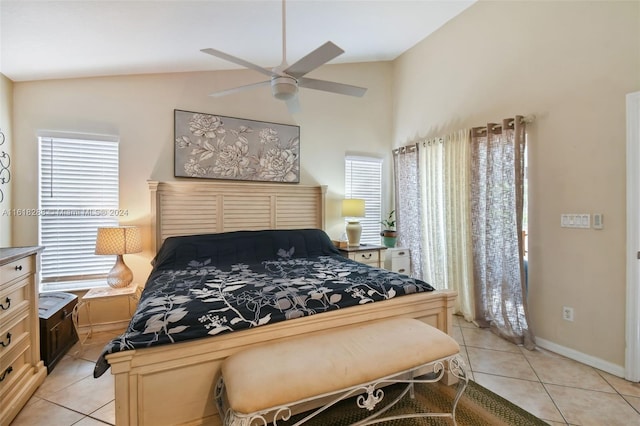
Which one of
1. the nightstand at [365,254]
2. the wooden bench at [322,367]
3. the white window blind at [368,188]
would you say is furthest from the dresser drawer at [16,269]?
the white window blind at [368,188]

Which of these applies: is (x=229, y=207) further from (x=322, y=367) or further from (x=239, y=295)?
(x=322, y=367)

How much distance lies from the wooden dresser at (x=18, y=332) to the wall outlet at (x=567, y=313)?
406cm

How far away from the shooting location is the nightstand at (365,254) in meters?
3.72

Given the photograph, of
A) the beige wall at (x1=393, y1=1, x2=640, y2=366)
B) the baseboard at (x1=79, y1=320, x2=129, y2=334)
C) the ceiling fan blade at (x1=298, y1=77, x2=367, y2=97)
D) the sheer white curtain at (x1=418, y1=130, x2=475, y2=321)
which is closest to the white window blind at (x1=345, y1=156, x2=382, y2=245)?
the sheer white curtain at (x1=418, y1=130, x2=475, y2=321)

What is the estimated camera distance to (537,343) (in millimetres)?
2768

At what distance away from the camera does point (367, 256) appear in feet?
12.5

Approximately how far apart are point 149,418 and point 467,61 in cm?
424

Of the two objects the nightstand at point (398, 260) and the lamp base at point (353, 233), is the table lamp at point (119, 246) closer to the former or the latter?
the lamp base at point (353, 233)

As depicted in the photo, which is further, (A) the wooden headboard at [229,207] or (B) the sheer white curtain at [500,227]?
(A) the wooden headboard at [229,207]

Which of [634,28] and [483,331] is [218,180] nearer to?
[483,331]

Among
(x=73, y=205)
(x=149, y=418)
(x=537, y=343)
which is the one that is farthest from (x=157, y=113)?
(x=537, y=343)

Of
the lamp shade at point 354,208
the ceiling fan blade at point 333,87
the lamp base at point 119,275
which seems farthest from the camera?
the lamp shade at point 354,208

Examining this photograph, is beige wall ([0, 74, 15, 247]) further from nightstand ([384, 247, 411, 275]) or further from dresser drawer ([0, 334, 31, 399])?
nightstand ([384, 247, 411, 275])

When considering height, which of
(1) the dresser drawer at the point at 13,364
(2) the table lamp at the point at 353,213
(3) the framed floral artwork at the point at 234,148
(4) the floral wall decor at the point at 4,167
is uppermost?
(3) the framed floral artwork at the point at 234,148
